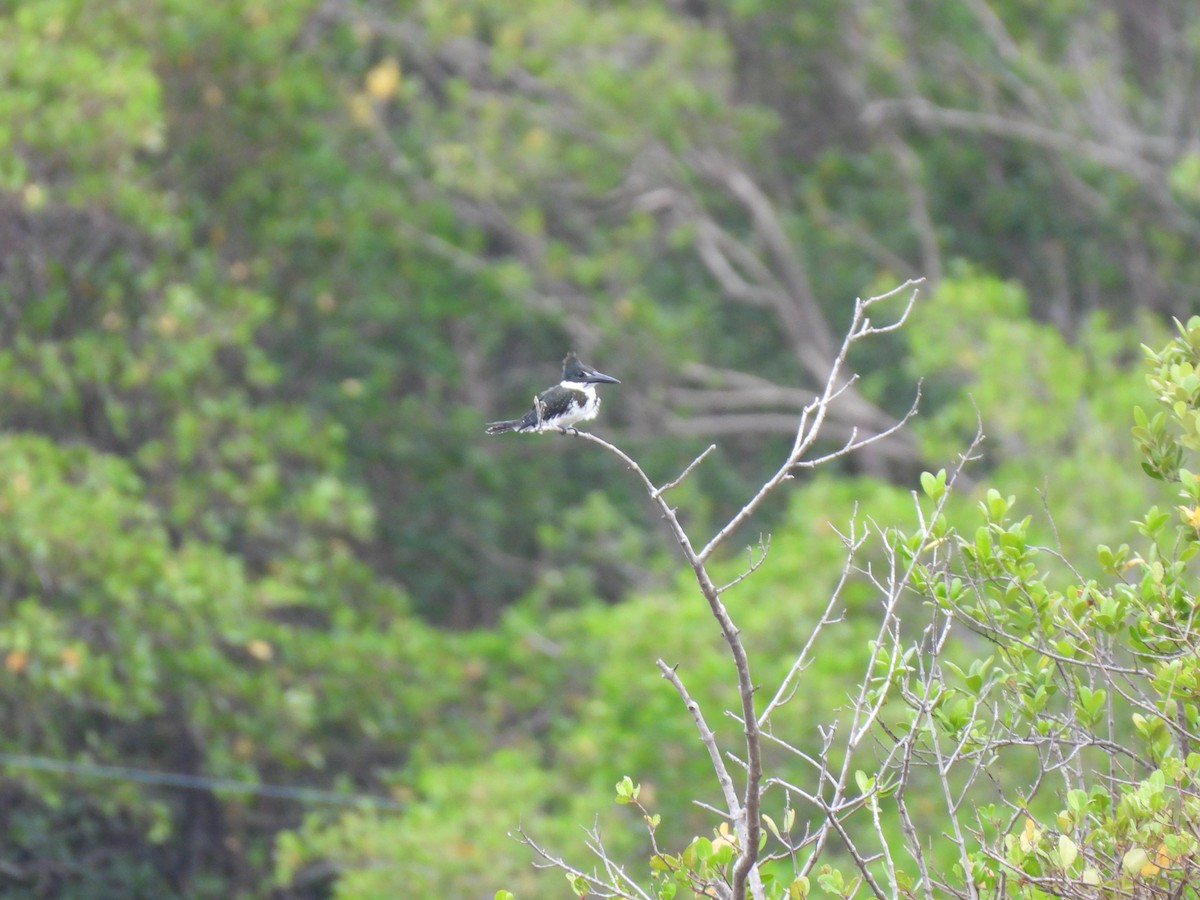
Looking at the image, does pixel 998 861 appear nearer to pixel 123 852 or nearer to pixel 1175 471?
pixel 1175 471

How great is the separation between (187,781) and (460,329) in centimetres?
751

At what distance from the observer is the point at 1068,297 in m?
18.9

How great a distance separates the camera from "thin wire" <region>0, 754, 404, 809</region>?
1083 cm

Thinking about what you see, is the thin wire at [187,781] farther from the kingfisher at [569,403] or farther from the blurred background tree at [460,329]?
the kingfisher at [569,403]

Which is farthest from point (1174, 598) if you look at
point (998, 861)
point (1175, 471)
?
point (998, 861)

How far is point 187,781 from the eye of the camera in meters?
11.1

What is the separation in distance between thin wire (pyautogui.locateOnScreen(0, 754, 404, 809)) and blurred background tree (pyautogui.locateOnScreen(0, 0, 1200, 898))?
0.11m

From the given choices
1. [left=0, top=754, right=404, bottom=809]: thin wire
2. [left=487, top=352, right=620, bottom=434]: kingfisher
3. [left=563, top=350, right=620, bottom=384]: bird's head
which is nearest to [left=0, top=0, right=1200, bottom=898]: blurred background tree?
[left=0, top=754, right=404, bottom=809]: thin wire

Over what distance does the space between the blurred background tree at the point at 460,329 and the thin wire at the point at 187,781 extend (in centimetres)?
11

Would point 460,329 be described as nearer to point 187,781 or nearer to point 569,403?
point 187,781

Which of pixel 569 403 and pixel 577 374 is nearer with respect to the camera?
pixel 569 403

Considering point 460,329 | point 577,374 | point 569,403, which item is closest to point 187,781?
point 577,374

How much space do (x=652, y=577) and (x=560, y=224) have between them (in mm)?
4947

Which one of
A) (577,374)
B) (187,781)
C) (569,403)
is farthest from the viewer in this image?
(187,781)
